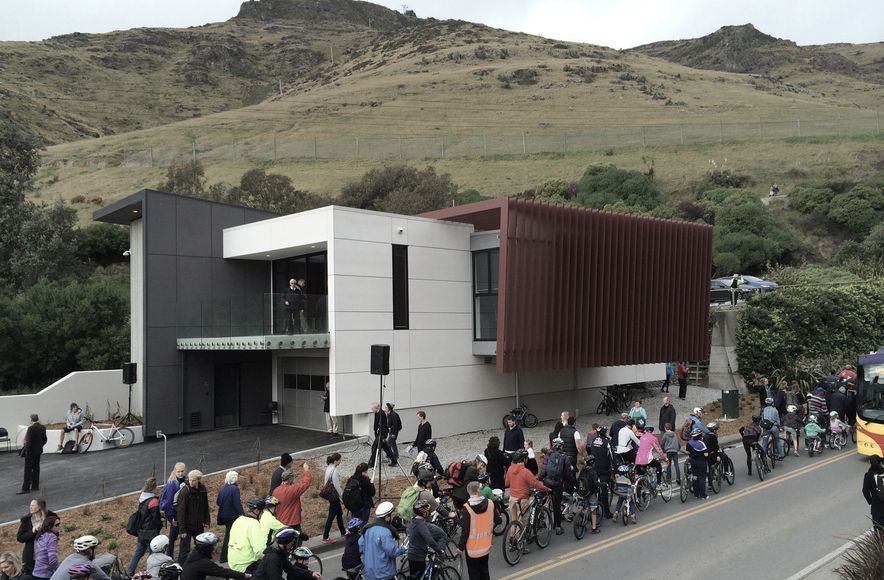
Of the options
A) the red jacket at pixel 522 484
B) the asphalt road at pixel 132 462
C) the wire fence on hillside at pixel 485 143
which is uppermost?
the wire fence on hillside at pixel 485 143

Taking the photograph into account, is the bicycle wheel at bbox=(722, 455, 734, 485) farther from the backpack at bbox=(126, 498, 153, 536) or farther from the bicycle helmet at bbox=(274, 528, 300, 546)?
the backpack at bbox=(126, 498, 153, 536)

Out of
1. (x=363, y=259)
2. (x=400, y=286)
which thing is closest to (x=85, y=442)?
(x=363, y=259)

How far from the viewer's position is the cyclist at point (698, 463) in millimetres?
13085

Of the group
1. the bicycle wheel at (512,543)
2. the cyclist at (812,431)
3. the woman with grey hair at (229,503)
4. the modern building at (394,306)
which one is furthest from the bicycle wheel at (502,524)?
the cyclist at (812,431)

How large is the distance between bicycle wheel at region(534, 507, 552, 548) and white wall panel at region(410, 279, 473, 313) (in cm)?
981

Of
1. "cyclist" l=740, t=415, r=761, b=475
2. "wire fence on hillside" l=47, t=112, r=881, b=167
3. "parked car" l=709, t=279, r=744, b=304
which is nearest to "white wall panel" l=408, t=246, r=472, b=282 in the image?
"cyclist" l=740, t=415, r=761, b=475

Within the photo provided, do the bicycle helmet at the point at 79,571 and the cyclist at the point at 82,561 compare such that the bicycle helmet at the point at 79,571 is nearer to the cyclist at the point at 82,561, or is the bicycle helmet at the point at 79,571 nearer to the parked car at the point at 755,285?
the cyclist at the point at 82,561

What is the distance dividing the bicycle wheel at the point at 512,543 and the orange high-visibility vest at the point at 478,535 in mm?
1751

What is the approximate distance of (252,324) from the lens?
19484mm

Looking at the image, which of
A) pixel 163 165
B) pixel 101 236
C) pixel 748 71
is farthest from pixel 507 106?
pixel 748 71

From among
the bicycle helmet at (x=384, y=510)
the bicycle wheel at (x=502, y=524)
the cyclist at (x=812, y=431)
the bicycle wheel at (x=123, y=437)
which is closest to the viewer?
the bicycle helmet at (x=384, y=510)

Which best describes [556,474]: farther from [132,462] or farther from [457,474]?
[132,462]

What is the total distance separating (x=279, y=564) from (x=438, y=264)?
46.7ft

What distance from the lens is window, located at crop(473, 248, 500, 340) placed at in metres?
21.1
